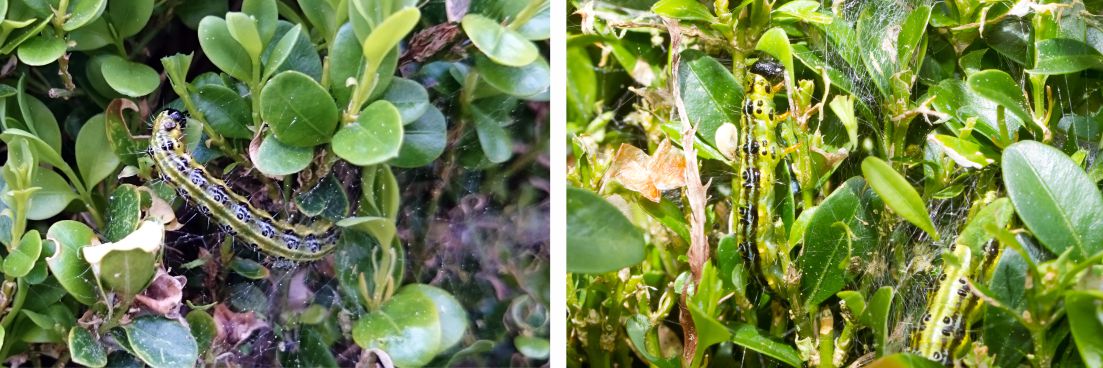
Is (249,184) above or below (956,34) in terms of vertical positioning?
below

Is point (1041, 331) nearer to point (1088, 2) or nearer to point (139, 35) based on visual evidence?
point (1088, 2)

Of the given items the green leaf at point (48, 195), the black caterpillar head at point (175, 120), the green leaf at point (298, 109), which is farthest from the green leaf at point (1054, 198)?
the green leaf at point (48, 195)

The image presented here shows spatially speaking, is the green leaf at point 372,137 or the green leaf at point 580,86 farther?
the green leaf at point 580,86

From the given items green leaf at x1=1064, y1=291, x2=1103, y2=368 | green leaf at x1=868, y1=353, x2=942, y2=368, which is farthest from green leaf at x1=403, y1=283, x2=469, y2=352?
green leaf at x1=1064, y1=291, x2=1103, y2=368

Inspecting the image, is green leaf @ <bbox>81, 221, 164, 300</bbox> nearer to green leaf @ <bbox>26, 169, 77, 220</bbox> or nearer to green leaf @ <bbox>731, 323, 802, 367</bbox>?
green leaf @ <bbox>26, 169, 77, 220</bbox>

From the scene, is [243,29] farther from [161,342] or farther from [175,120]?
[161,342]

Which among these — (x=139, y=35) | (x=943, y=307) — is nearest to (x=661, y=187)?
(x=943, y=307)

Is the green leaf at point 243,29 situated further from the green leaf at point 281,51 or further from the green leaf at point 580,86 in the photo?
the green leaf at point 580,86
